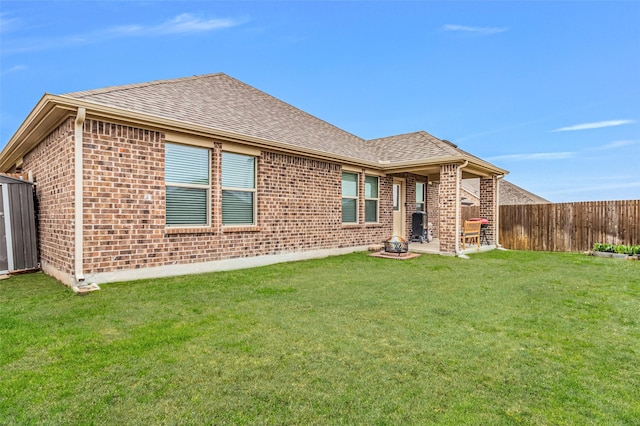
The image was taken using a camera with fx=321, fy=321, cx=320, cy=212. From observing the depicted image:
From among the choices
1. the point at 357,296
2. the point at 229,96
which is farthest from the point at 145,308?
the point at 229,96

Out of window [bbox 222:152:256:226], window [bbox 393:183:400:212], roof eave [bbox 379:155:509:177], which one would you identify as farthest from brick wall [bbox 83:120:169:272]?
window [bbox 393:183:400:212]

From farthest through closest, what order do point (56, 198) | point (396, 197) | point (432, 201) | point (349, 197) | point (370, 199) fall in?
point (432, 201)
point (396, 197)
point (370, 199)
point (349, 197)
point (56, 198)

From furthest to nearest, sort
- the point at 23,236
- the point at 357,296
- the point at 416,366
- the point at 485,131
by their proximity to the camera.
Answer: the point at 485,131 → the point at 23,236 → the point at 357,296 → the point at 416,366

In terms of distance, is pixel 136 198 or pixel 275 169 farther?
pixel 275 169

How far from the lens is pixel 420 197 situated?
14.2m

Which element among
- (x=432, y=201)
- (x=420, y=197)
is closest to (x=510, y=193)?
(x=432, y=201)

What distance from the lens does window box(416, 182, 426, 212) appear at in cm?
1411

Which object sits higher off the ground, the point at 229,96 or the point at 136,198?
the point at 229,96

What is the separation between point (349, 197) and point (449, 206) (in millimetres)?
3232

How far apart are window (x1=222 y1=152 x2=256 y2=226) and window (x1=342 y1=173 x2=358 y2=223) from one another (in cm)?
357

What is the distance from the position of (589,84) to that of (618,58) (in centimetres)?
114

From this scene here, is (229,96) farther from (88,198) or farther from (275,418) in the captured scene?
(275,418)

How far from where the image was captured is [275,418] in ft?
6.89

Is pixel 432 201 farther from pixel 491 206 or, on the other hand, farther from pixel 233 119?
pixel 233 119
